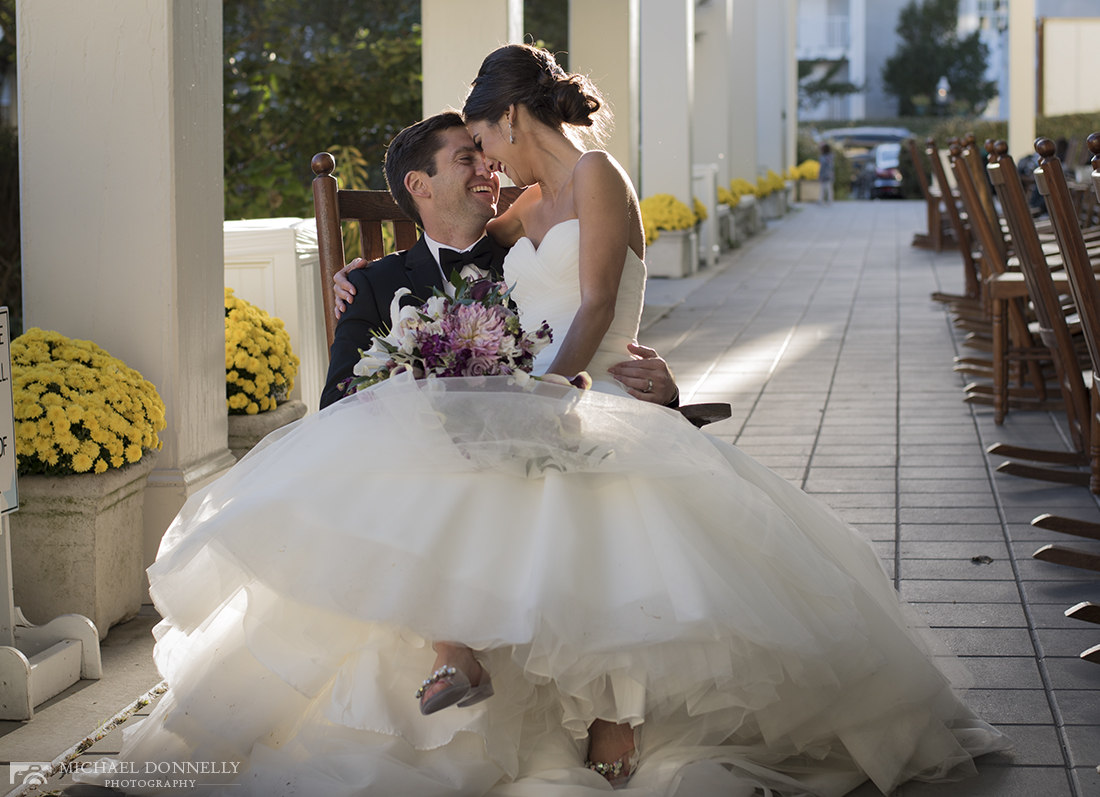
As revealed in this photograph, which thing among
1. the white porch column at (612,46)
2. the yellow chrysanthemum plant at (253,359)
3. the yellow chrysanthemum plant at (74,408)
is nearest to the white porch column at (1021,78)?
the white porch column at (612,46)

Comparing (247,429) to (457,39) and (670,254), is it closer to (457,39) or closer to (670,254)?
(457,39)

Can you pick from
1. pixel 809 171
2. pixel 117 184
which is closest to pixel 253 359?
pixel 117 184

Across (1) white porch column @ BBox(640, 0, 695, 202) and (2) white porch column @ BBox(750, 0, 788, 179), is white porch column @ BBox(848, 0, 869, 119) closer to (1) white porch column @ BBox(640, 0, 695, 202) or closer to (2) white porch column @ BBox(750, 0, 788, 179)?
(2) white porch column @ BBox(750, 0, 788, 179)

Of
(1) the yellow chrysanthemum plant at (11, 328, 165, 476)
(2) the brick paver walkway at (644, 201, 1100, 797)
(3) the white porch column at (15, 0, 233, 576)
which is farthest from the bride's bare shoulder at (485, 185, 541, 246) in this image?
(2) the brick paver walkway at (644, 201, 1100, 797)

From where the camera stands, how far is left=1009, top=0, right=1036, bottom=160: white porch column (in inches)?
592

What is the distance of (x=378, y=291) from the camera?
269 cm

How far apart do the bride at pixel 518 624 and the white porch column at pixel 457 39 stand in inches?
142

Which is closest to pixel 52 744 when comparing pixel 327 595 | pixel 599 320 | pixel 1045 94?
pixel 327 595

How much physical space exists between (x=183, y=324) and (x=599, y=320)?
4.25ft

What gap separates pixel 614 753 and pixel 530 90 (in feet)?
4.57

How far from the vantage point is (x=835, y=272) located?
11656mm

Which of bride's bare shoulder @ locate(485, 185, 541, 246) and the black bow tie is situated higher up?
bride's bare shoulder @ locate(485, 185, 541, 246)

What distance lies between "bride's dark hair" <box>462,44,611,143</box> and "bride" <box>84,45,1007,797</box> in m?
0.73

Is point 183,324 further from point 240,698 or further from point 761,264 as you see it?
point 761,264
